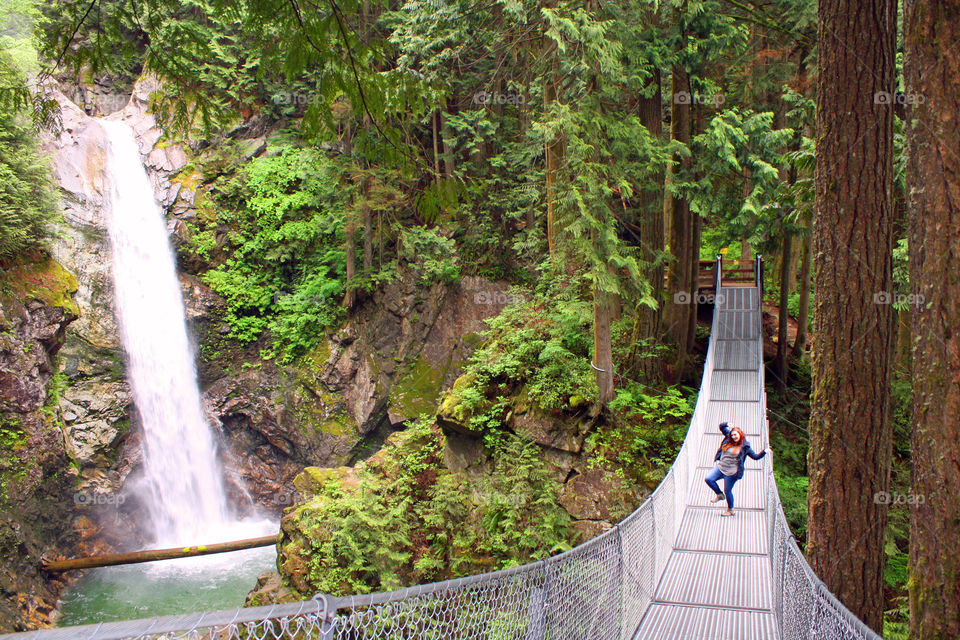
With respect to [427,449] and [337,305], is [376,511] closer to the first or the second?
[427,449]

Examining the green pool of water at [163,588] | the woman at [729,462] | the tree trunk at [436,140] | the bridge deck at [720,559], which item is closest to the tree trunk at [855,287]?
the bridge deck at [720,559]

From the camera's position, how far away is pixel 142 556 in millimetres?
9477

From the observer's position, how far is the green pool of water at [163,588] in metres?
8.91

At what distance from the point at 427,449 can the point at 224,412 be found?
6.47 metres

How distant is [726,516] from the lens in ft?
17.5

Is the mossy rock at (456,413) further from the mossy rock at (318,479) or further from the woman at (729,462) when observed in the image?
the woman at (729,462)

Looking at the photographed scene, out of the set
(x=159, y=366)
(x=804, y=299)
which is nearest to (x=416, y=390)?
(x=159, y=366)

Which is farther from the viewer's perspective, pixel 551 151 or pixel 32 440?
pixel 32 440

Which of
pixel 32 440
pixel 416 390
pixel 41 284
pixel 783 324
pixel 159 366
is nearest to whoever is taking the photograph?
pixel 783 324

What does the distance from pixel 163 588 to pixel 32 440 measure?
3.38m

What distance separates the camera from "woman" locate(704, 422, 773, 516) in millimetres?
5312

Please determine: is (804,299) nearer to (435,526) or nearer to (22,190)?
(435,526)

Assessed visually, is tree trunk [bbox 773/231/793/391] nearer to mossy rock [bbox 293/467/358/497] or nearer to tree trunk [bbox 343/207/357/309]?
mossy rock [bbox 293/467/358/497]

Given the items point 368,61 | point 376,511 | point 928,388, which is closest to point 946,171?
point 928,388
